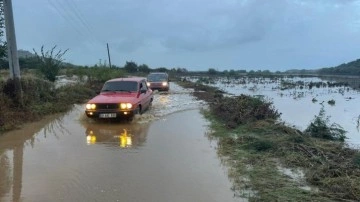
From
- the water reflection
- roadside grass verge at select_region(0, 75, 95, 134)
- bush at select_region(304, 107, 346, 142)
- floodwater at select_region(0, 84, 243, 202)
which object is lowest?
bush at select_region(304, 107, 346, 142)

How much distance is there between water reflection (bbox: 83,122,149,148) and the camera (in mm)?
11055

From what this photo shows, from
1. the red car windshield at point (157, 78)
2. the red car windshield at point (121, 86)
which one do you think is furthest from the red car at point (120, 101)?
the red car windshield at point (157, 78)

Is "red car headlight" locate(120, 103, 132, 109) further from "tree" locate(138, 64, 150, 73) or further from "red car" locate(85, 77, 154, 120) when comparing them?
"tree" locate(138, 64, 150, 73)

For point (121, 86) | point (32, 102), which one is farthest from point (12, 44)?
point (121, 86)

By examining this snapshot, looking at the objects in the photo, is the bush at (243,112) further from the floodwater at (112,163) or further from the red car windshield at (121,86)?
the red car windshield at (121,86)

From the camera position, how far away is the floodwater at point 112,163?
662 cm

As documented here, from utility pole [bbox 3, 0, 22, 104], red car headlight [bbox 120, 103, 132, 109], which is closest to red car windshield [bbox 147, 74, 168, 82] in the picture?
utility pole [bbox 3, 0, 22, 104]

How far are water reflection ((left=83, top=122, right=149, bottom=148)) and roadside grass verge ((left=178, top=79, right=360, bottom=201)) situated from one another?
7.43ft

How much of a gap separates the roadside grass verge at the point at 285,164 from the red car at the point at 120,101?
3262 mm

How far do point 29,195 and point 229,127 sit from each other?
7861 millimetres

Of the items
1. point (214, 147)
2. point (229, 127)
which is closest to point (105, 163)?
point (214, 147)

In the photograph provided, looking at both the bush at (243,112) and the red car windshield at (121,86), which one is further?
the red car windshield at (121,86)

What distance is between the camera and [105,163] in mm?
8594

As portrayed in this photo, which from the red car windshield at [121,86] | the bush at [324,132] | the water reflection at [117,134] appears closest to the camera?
the water reflection at [117,134]
